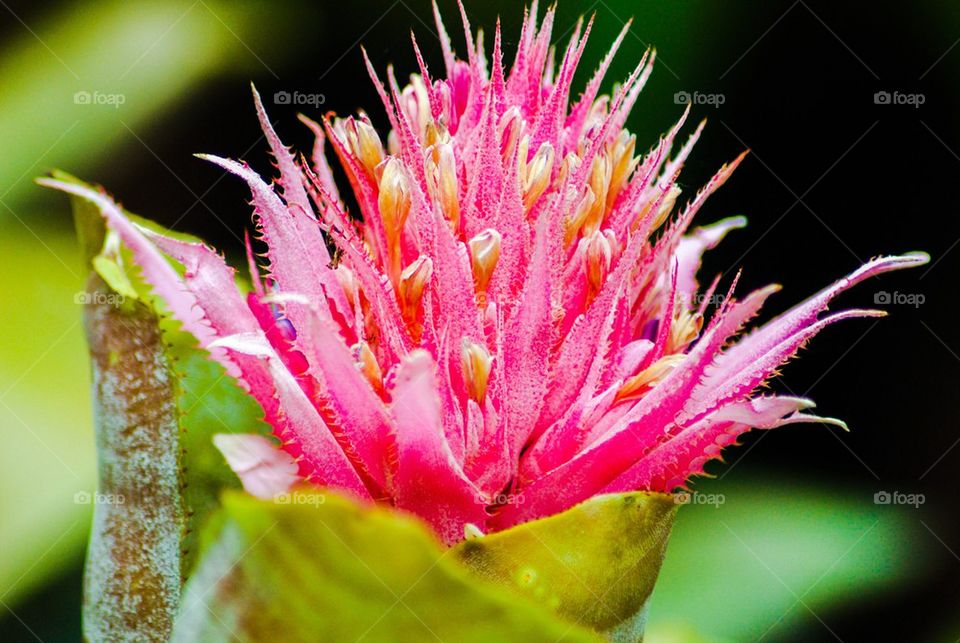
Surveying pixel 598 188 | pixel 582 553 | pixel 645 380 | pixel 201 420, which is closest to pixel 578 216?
pixel 598 188

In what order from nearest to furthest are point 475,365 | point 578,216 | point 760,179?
point 475,365 < point 578,216 < point 760,179

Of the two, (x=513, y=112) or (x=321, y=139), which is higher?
(x=513, y=112)

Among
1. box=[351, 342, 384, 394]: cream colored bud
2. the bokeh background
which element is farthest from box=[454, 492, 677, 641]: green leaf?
the bokeh background

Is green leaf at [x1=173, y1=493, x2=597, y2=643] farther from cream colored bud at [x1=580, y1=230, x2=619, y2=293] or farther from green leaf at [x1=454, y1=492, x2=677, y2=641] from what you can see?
cream colored bud at [x1=580, y1=230, x2=619, y2=293]

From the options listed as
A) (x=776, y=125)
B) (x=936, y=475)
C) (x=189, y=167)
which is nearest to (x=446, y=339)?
(x=189, y=167)

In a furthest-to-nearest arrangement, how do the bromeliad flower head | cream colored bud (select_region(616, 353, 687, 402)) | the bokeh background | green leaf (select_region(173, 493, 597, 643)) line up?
the bokeh background → cream colored bud (select_region(616, 353, 687, 402)) → the bromeliad flower head → green leaf (select_region(173, 493, 597, 643))

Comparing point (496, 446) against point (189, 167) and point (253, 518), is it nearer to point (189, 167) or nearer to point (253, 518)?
point (253, 518)

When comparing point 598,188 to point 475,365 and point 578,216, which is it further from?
point 475,365
